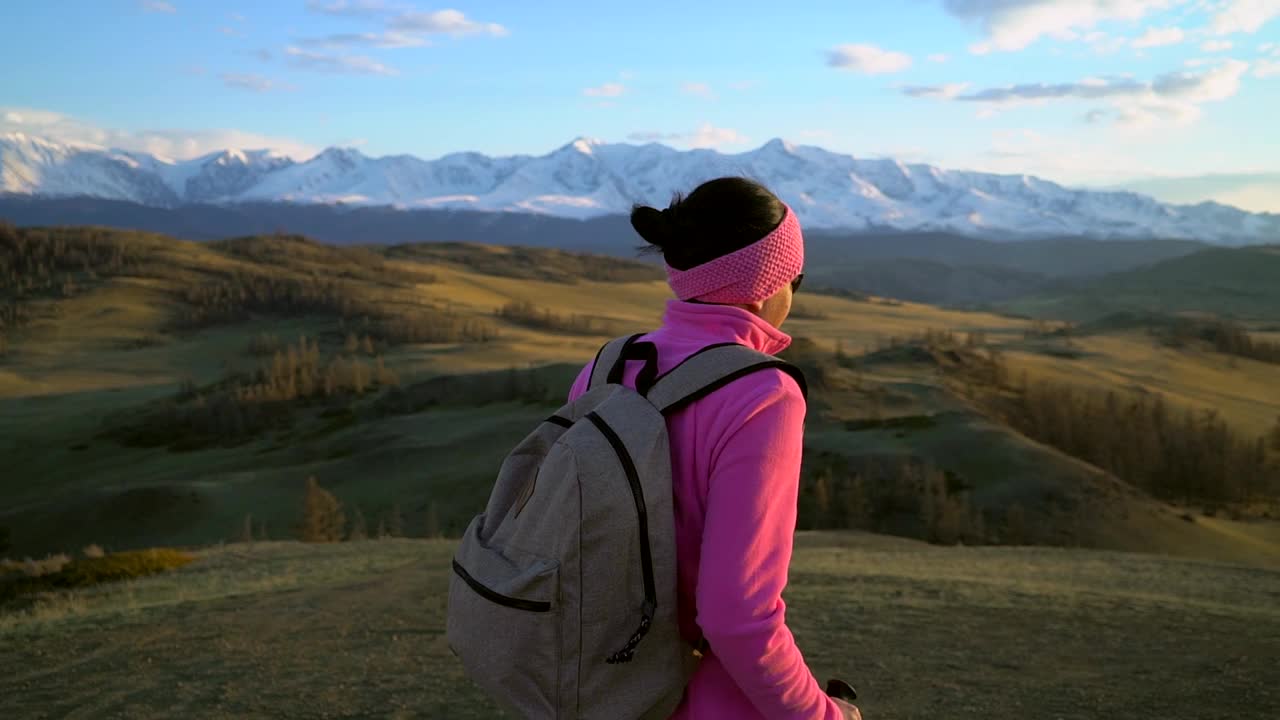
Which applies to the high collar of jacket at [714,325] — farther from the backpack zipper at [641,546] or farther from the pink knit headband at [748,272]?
the backpack zipper at [641,546]

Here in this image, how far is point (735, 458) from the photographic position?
2.31 meters

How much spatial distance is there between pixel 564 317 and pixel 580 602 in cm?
9586

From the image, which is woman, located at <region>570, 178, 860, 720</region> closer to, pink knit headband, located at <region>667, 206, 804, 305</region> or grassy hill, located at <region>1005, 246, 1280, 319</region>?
pink knit headband, located at <region>667, 206, 804, 305</region>

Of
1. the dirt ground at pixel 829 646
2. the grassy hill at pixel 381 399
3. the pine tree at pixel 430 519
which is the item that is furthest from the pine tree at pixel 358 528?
the dirt ground at pixel 829 646

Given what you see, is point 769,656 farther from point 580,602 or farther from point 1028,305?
point 1028,305

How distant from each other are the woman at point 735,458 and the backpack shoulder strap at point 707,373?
0.02 m

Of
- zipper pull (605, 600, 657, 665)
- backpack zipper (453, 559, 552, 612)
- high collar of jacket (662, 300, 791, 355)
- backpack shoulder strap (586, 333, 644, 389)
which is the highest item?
high collar of jacket (662, 300, 791, 355)

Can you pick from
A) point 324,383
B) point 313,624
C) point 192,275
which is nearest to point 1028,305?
point 192,275

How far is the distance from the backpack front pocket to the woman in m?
0.33

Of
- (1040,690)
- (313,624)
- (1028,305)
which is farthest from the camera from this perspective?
(1028,305)

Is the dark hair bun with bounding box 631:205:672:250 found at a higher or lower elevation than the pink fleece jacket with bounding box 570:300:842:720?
higher

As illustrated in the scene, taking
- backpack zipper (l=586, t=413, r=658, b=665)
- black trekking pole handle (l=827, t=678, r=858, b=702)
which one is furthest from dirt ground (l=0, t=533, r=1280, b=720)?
backpack zipper (l=586, t=413, r=658, b=665)

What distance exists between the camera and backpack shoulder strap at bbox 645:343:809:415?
2385 mm

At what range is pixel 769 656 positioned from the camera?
7.72 feet
